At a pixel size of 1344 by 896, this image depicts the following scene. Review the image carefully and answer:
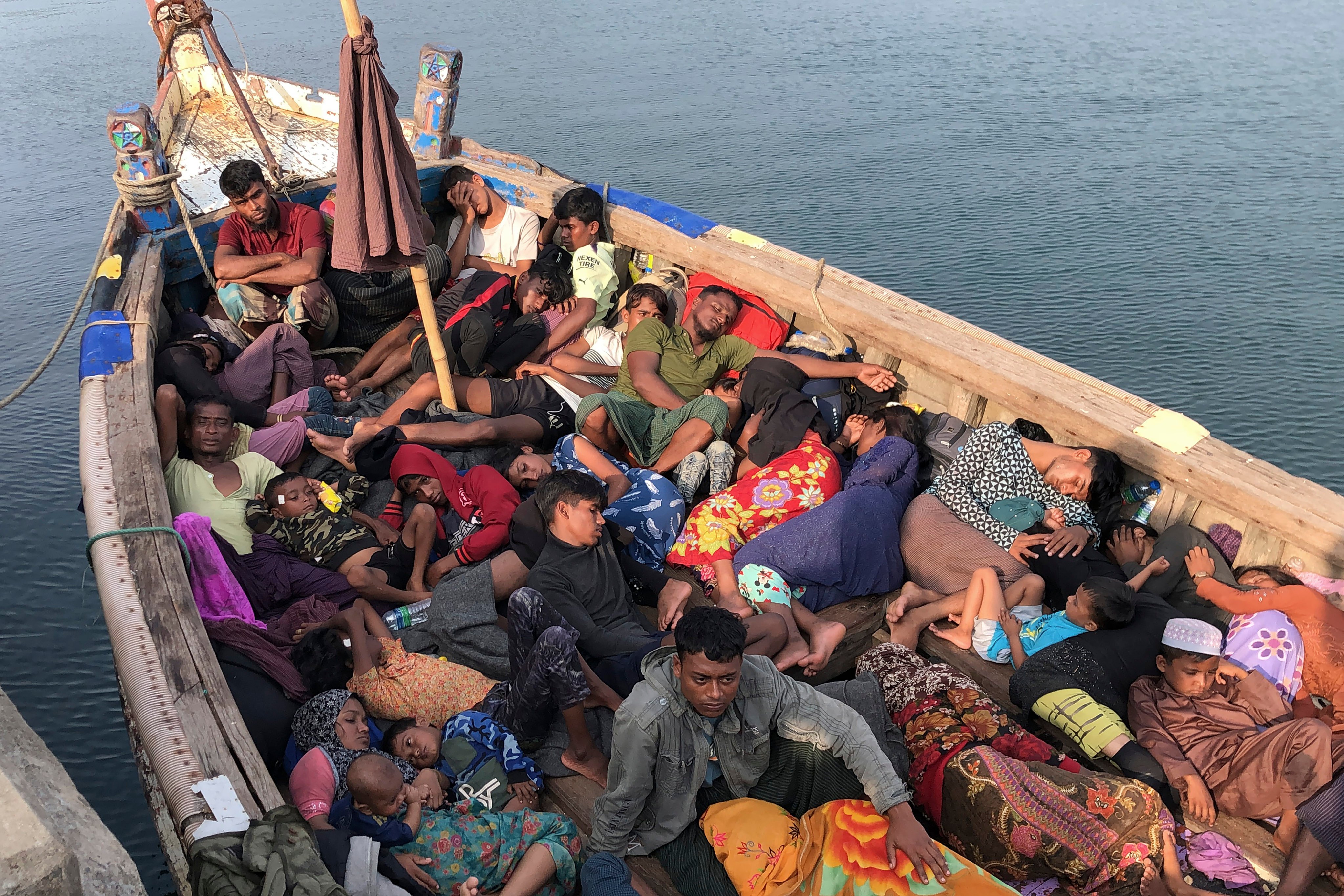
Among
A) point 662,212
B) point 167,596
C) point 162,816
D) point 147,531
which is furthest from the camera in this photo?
point 662,212

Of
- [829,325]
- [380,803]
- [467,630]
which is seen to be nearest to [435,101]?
[829,325]

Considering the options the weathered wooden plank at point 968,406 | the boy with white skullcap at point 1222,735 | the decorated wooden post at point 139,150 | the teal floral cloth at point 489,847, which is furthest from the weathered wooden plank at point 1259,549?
the decorated wooden post at point 139,150

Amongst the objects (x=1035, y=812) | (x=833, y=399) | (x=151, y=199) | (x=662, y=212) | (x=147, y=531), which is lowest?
(x=1035, y=812)

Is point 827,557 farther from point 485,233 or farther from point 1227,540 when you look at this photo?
point 485,233

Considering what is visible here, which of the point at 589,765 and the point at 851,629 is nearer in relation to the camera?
the point at 589,765

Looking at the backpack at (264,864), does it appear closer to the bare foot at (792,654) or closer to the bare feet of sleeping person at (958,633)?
the bare foot at (792,654)

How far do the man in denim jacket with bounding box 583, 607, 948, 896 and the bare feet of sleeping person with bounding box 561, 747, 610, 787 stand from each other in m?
0.29

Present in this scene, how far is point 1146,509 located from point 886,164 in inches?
284

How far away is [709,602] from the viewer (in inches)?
141

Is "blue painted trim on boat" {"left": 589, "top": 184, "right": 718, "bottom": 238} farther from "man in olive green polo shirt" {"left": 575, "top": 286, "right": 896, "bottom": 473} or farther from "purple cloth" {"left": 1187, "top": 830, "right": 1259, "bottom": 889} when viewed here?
"purple cloth" {"left": 1187, "top": 830, "right": 1259, "bottom": 889}

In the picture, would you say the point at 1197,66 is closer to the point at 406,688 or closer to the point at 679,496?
the point at 679,496

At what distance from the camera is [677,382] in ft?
15.1

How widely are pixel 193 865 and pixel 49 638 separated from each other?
3.45m

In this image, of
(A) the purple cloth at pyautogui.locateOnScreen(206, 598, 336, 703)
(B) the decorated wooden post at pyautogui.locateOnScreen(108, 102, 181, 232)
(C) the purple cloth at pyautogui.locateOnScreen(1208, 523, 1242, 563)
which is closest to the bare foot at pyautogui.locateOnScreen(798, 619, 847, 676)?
(C) the purple cloth at pyautogui.locateOnScreen(1208, 523, 1242, 563)
